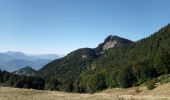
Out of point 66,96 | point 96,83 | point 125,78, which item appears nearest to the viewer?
point 66,96

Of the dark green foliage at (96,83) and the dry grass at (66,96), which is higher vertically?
the dark green foliage at (96,83)

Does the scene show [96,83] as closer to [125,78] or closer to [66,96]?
[125,78]

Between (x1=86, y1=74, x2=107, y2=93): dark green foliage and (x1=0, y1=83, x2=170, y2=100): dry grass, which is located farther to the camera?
(x1=86, y1=74, x2=107, y2=93): dark green foliage

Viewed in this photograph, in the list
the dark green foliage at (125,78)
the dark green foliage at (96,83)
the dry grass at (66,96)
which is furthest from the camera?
the dark green foliage at (96,83)

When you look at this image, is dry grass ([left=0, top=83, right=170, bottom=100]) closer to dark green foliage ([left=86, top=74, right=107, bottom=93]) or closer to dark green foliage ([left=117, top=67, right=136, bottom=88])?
dark green foliage ([left=117, top=67, right=136, bottom=88])

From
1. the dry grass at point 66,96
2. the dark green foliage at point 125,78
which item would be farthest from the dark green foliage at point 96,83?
the dry grass at point 66,96

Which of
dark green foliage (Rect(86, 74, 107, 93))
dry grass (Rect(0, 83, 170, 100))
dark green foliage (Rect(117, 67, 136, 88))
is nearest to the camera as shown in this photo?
dry grass (Rect(0, 83, 170, 100))

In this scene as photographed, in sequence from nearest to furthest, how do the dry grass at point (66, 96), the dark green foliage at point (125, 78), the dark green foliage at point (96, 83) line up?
1. the dry grass at point (66, 96)
2. the dark green foliage at point (125, 78)
3. the dark green foliage at point (96, 83)

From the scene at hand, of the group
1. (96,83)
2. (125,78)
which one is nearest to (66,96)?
(125,78)

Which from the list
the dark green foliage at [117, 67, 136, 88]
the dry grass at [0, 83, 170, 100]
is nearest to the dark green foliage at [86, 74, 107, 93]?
the dark green foliage at [117, 67, 136, 88]

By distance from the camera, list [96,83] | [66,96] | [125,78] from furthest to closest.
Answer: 1. [96,83]
2. [125,78]
3. [66,96]

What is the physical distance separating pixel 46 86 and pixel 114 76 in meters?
53.3

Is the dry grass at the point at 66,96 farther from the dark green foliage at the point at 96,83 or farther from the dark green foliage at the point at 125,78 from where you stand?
the dark green foliage at the point at 96,83

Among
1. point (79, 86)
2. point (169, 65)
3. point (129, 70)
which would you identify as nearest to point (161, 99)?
point (169, 65)
